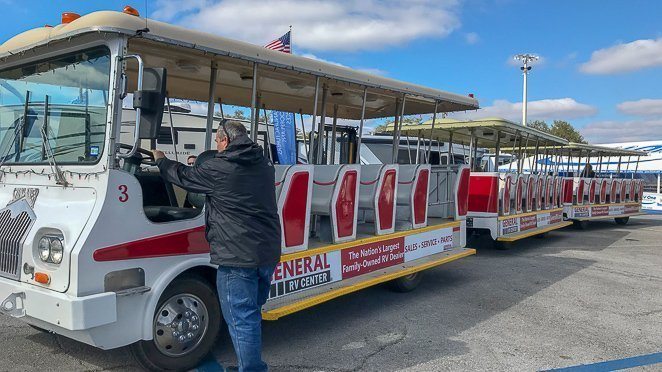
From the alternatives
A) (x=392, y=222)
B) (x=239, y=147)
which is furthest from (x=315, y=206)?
(x=239, y=147)

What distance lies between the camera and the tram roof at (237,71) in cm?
360

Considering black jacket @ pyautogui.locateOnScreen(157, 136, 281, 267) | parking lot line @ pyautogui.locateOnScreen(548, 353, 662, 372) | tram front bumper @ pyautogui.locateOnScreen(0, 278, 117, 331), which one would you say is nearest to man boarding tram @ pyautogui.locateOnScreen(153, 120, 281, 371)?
black jacket @ pyautogui.locateOnScreen(157, 136, 281, 267)

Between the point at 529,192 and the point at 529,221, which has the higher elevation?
the point at 529,192

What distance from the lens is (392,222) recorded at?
241 inches

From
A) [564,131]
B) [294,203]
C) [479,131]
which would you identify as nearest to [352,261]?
[294,203]

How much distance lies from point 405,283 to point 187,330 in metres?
3.51

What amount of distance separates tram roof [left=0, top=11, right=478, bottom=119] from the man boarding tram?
941mm

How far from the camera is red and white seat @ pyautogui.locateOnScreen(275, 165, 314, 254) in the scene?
15.3 feet

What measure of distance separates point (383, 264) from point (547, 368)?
6.86ft

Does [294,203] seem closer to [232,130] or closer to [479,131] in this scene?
[232,130]

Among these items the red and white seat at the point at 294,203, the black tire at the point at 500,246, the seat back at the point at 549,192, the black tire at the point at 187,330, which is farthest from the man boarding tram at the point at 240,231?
the seat back at the point at 549,192

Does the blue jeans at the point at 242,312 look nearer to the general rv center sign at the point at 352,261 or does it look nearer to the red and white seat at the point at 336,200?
the general rv center sign at the point at 352,261

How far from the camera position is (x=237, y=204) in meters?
3.44

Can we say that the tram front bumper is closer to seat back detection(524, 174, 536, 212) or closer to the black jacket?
the black jacket
